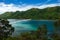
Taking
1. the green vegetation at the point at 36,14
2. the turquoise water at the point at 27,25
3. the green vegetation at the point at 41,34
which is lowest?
the green vegetation at the point at 41,34

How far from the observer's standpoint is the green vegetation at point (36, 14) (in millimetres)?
2581

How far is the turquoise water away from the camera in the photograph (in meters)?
2.54

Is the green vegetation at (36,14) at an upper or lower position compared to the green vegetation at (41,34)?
upper

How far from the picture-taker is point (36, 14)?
2637mm

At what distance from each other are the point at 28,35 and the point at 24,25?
189 millimetres

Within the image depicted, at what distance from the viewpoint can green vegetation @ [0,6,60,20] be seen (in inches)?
102

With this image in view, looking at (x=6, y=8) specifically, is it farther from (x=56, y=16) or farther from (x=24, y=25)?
(x=56, y=16)

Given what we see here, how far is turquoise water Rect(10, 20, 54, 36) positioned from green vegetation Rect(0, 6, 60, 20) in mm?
81

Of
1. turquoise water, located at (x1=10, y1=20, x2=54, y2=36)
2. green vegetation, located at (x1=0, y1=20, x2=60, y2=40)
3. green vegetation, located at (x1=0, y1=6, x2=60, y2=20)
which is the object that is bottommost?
green vegetation, located at (x1=0, y1=20, x2=60, y2=40)

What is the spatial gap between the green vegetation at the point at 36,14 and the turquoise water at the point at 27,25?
81 mm

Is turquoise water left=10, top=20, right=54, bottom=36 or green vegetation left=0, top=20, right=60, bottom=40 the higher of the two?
turquoise water left=10, top=20, right=54, bottom=36

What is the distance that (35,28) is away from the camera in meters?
2.55

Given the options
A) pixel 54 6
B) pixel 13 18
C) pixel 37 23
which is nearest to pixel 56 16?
pixel 54 6

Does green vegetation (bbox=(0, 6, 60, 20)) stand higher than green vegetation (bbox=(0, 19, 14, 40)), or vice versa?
green vegetation (bbox=(0, 6, 60, 20))
